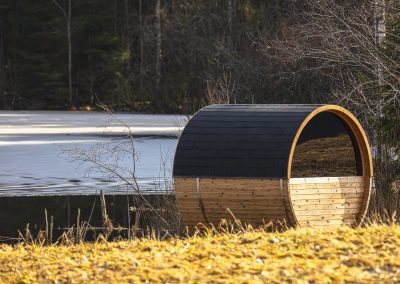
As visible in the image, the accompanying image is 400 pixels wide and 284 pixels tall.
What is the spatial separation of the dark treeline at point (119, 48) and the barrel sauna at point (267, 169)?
37371mm

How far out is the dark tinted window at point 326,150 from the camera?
13.8 metres

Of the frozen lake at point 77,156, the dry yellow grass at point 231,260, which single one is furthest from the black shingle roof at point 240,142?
the frozen lake at point 77,156

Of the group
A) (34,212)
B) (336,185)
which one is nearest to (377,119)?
(336,185)

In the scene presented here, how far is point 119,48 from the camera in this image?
2554 inches

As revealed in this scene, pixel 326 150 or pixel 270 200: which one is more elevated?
pixel 326 150

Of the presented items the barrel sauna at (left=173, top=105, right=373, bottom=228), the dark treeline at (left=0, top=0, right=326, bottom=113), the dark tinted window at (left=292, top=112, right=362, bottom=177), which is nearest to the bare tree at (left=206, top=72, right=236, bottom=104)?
the dark tinted window at (left=292, top=112, right=362, bottom=177)

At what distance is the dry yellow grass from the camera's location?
8438 millimetres

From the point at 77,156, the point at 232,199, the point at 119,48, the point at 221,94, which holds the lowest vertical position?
the point at 77,156

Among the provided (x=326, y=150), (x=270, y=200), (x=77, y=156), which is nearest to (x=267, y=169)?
(x=270, y=200)

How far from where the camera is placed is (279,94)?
1672 inches

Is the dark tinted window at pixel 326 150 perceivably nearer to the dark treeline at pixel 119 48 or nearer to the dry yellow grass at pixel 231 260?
the dry yellow grass at pixel 231 260

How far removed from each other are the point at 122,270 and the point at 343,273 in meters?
1.84

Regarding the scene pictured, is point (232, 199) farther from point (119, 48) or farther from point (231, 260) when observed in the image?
point (119, 48)

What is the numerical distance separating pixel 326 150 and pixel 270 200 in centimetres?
182
